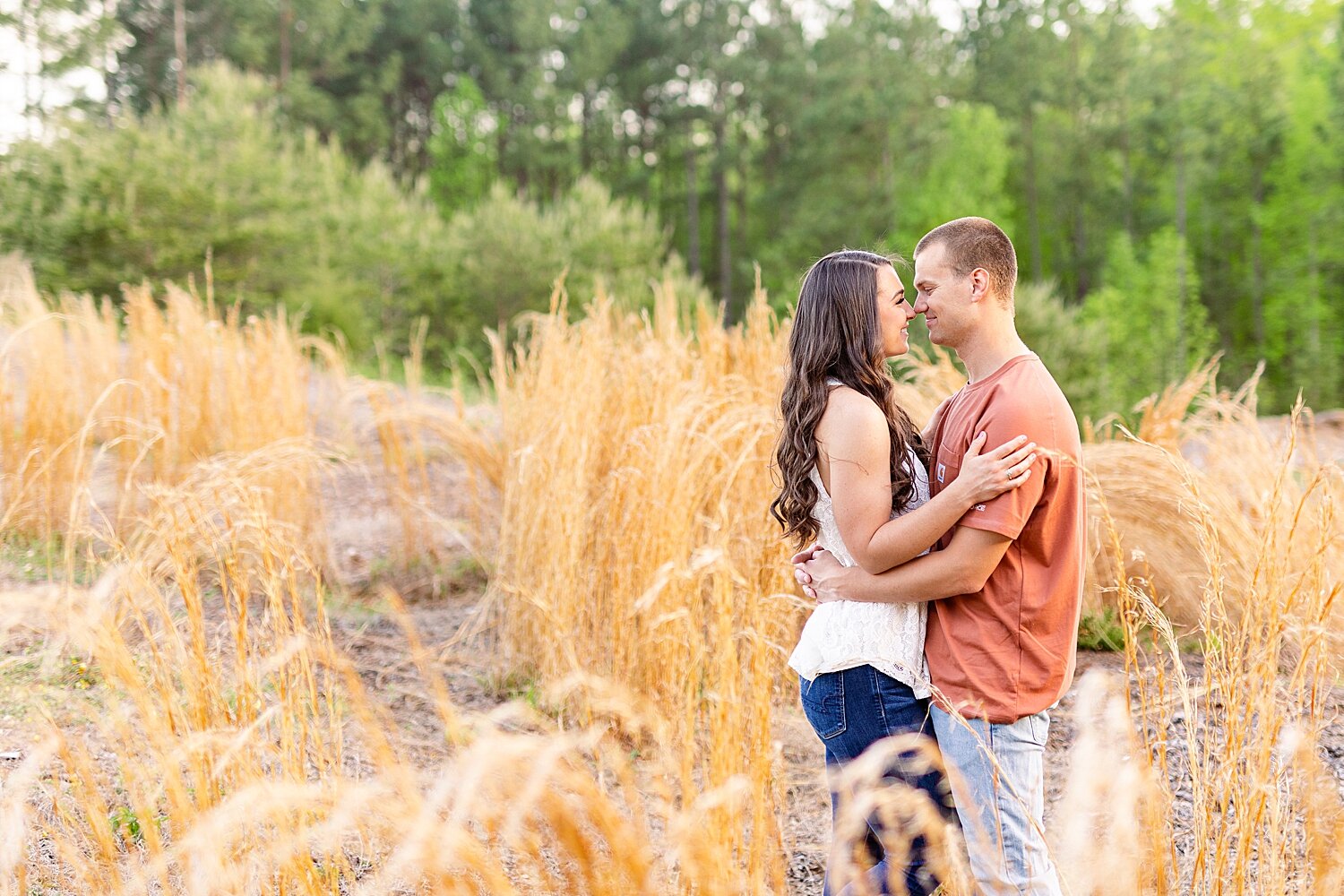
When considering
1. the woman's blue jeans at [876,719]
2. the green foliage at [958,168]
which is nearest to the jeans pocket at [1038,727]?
the woman's blue jeans at [876,719]

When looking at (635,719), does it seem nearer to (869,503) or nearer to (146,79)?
(869,503)

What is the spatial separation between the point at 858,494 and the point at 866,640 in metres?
0.25

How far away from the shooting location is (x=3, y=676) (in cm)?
303

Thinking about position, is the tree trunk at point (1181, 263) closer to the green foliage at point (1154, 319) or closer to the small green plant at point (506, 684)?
the green foliage at point (1154, 319)

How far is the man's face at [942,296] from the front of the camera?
1.62m

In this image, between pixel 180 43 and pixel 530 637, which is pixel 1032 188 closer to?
pixel 180 43

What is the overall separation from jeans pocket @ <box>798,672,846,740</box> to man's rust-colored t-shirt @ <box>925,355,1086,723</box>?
168mm

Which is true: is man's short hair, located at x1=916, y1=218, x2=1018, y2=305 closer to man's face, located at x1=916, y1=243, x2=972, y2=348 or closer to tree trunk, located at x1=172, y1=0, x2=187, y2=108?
man's face, located at x1=916, y1=243, x2=972, y2=348

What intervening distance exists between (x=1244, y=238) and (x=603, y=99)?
18504 millimetres

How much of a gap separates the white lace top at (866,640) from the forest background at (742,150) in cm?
1468

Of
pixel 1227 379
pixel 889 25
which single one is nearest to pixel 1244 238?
pixel 1227 379

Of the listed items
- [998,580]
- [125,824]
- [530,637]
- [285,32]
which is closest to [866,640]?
[998,580]

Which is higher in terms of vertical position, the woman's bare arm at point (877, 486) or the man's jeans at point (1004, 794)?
the woman's bare arm at point (877, 486)

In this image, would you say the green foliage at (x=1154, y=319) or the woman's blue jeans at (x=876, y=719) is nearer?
the woman's blue jeans at (x=876, y=719)
